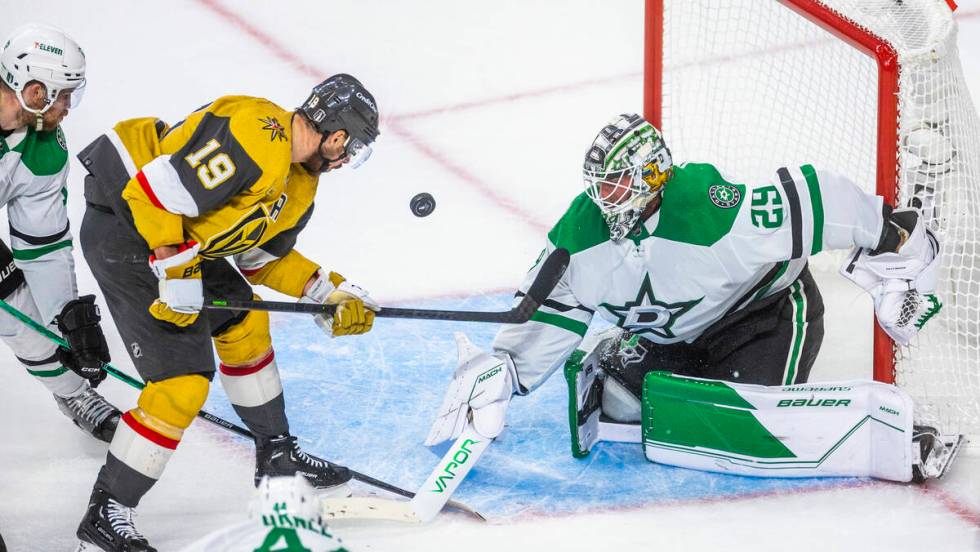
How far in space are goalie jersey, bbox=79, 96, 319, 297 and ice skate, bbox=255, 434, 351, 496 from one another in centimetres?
51

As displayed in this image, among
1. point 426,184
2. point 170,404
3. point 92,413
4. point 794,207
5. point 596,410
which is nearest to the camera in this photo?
point 170,404

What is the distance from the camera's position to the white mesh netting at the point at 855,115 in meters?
3.33

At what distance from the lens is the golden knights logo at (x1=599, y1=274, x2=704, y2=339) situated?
323 centimetres

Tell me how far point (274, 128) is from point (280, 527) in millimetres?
1273

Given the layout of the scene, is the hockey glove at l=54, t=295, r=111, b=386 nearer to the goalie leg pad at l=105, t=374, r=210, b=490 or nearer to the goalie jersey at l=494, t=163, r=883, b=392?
the goalie leg pad at l=105, t=374, r=210, b=490

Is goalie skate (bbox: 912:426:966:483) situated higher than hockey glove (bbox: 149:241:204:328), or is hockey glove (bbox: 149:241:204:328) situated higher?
hockey glove (bbox: 149:241:204:328)

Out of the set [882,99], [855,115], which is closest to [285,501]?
[882,99]

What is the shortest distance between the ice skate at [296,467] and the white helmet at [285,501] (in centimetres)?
142

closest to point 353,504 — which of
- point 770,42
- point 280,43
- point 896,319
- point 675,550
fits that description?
point 675,550

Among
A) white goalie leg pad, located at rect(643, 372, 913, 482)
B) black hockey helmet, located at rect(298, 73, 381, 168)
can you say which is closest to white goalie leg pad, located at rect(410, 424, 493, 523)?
white goalie leg pad, located at rect(643, 372, 913, 482)

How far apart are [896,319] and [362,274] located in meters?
1.89

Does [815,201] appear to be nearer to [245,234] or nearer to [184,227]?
[245,234]

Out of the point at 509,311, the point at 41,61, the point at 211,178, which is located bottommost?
the point at 509,311

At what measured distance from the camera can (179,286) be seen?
2.88m
